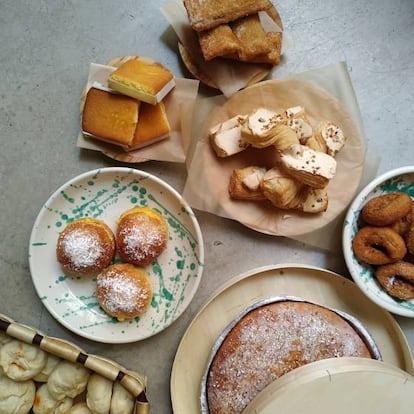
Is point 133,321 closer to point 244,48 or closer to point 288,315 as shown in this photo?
point 288,315

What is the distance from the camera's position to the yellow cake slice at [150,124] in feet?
3.73

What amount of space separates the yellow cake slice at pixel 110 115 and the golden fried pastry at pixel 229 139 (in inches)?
6.9

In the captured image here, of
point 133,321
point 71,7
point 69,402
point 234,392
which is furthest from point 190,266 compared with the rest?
point 71,7

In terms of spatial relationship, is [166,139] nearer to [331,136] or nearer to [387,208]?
[331,136]

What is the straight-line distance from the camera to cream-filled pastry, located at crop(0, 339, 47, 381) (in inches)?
43.7

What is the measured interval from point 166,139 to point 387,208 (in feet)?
1.63

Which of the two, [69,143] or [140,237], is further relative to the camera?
[69,143]

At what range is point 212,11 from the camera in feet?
3.56

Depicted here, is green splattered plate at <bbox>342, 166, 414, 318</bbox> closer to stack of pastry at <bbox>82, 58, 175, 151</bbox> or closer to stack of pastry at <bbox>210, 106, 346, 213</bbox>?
stack of pastry at <bbox>210, 106, 346, 213</bbox>

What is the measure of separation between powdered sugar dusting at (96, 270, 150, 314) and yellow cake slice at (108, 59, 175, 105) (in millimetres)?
377

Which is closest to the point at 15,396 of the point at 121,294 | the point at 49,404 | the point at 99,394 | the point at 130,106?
the point at 49,404

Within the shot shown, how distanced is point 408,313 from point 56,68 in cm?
96

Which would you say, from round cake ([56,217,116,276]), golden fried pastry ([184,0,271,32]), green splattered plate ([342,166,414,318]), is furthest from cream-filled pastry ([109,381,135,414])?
golden fried pastry ([184,0,271,32])

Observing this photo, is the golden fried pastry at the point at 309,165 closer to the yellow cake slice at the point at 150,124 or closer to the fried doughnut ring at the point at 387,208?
the fried doughnut ring at the point at 387,208
